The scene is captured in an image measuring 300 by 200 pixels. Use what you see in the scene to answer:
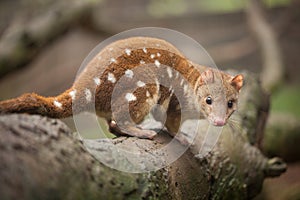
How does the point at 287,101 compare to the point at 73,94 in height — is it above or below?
above

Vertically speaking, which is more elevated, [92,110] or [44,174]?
[92,110]

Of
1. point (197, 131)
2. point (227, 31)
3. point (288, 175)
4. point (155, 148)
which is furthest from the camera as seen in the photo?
point (227, 31)

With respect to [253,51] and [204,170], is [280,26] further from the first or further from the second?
[204,170]

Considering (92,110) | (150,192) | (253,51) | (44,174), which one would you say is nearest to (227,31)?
(253,51)

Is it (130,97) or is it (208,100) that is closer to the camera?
(130,97)

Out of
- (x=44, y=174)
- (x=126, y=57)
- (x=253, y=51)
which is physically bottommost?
(x=44, y=174)

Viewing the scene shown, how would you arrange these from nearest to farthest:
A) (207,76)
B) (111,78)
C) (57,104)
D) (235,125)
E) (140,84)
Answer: (57,104), (111,78), (140,84), (207,76), (235,125)

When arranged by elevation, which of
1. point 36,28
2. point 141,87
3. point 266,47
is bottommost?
point 141,87

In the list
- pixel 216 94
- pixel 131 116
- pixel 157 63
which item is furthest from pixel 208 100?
pixel 131 116

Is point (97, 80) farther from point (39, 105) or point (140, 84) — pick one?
point (39, 105)
